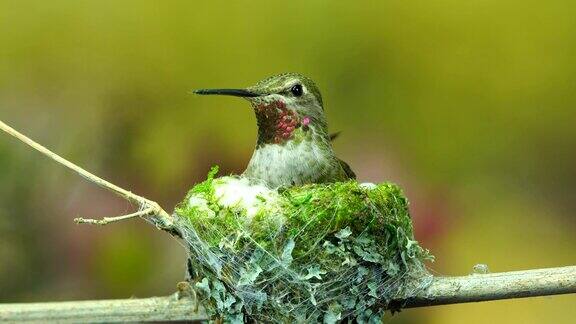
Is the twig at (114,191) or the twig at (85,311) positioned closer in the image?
the twig at (114,191)

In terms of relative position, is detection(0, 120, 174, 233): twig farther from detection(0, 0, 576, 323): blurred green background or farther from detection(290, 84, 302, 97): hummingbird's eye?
detection(0, 0, 576, 323): blurred green background

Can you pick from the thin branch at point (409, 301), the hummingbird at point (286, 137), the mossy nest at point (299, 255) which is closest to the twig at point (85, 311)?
the thin branch at point (409, 301)

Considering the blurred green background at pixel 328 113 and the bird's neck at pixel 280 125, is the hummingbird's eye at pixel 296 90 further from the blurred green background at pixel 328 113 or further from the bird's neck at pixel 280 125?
the blurred green background at pixel 328 113

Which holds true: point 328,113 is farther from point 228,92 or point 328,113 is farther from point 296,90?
point 228,92

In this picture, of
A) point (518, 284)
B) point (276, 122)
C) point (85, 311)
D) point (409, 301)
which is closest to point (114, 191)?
point (85, 311)

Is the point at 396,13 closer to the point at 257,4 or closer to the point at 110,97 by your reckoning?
the point at 257,4

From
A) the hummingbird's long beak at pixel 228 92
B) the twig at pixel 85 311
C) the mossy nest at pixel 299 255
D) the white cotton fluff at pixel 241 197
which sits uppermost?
the hummingbird's long beak at pixel 228 92
